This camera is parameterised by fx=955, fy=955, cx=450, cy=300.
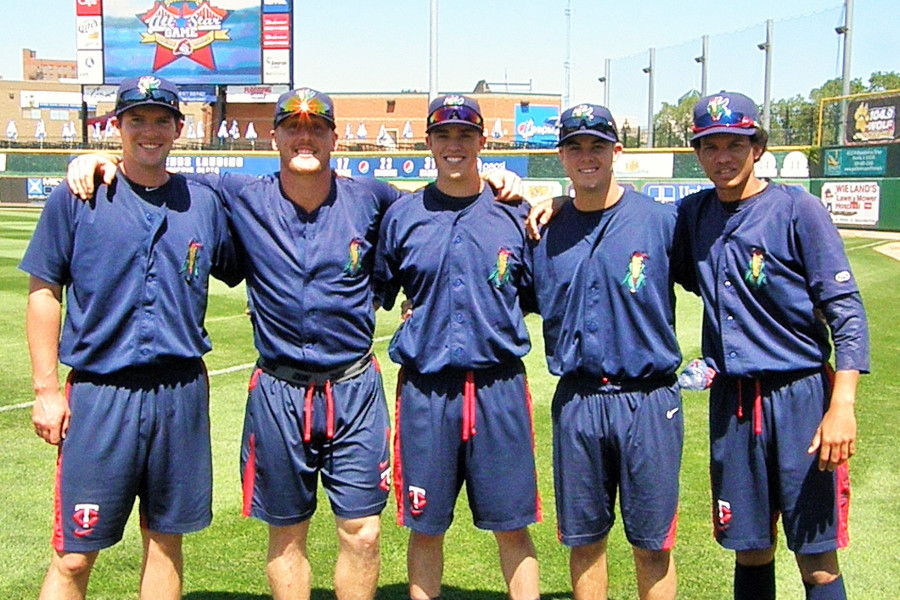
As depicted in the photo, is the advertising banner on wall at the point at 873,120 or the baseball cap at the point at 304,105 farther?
the advertising banner on wall at the point at 873,120

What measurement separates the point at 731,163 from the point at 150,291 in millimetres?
2266

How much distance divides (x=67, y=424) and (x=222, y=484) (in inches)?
92.2

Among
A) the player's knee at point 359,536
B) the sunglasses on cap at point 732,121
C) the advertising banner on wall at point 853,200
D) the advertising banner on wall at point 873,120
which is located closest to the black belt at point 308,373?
the player's knee at point 359,536

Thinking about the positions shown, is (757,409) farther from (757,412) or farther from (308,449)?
(308,449)

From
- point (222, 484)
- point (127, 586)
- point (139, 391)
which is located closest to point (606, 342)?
point (139, 391)

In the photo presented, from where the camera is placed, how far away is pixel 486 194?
4.02 m

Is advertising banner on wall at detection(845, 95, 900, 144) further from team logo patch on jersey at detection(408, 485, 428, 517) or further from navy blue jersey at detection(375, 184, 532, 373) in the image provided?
team logo patch on jersey at detection(408, 485, 428, 517)

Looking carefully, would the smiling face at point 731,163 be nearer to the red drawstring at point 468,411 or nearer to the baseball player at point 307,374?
the red drawstring at point 468,411

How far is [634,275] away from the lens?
12.2 ft

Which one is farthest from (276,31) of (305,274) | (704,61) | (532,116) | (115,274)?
(115,274)

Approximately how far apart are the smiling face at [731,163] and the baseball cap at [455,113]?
91 cm

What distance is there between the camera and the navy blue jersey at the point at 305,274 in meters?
3.81

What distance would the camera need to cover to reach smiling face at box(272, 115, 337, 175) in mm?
3844

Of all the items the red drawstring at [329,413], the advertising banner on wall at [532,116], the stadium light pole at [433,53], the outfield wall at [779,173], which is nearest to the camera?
the red drawstring at [329,413]
